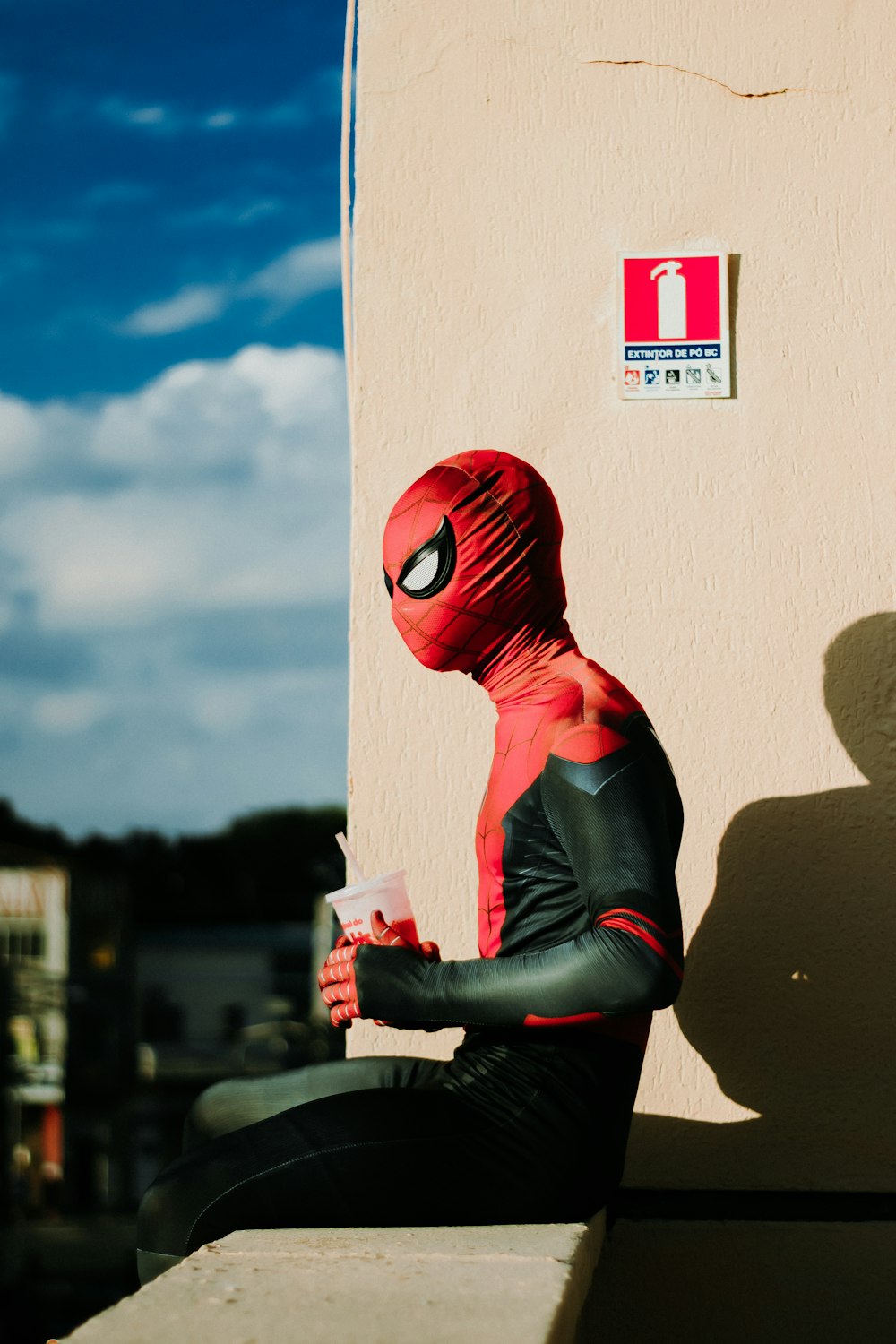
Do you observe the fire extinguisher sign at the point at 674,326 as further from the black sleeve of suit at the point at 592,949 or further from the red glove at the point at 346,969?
the red glove at the point at 346,969

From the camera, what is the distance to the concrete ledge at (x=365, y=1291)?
125 cm

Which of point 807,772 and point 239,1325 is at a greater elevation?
point 807,772

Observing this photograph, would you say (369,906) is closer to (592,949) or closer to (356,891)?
(356,891)

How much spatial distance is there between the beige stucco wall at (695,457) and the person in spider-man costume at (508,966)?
2.32 feet

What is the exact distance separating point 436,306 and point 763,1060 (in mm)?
1825

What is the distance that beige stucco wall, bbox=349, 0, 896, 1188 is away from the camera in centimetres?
263

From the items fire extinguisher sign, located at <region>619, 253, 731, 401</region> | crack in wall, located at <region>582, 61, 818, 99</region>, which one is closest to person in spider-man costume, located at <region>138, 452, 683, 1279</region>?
fire extinguisher sign, located at <region>619, 253, 731, 401</region>

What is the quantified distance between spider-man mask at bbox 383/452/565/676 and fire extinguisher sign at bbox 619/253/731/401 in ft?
2.89

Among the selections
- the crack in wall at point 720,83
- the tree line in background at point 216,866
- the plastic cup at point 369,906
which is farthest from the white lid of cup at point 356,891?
the tree line in background at point 216,866

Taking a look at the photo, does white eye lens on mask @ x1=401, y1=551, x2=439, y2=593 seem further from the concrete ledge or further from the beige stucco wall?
the concrete ledge

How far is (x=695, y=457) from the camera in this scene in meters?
2.78

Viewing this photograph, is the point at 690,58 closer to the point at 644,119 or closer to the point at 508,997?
the point at 644,119

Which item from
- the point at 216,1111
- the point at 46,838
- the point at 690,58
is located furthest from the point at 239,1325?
the point at 46,838

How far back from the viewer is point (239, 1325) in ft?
4.16
